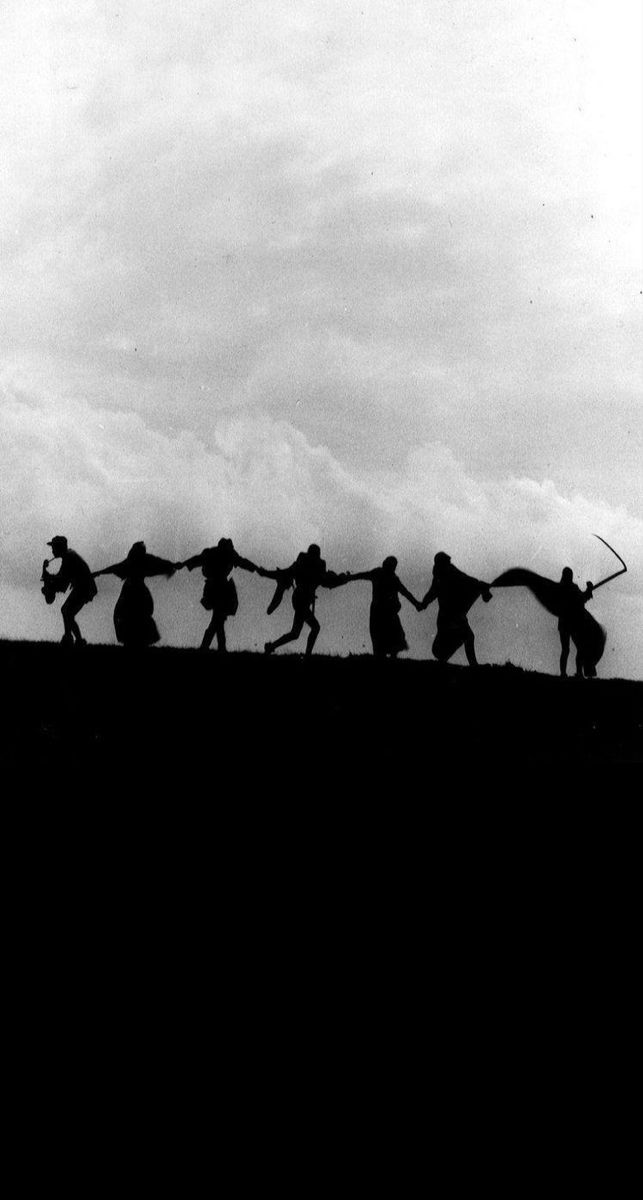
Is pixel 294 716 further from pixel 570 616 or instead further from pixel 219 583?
pixel 570 616

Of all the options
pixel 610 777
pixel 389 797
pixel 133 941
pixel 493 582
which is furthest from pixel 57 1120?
pixel 493 582

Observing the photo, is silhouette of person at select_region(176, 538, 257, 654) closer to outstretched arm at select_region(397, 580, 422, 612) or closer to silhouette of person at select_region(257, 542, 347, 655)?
silhouette of person at select_region(257, 542, 347, 655)

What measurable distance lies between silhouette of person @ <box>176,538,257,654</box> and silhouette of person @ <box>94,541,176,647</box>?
0.56m

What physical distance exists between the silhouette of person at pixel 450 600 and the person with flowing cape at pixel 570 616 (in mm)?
1784

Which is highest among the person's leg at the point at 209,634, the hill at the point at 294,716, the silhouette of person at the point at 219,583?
the silhouette of person at the point at 219,583

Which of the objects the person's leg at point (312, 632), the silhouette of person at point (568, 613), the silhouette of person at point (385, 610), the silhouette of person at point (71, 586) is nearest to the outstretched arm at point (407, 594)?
the silhouette of person at point (385, 610)

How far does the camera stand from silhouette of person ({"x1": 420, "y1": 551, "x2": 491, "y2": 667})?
20.7 m

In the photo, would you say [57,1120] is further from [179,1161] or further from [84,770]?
[84,770]

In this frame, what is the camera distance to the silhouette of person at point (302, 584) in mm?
20094

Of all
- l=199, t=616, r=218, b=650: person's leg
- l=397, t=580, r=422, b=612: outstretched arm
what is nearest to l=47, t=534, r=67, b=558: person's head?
l=199, t=616, r=218, b=650: person's leg

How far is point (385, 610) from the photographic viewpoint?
20.5 meters

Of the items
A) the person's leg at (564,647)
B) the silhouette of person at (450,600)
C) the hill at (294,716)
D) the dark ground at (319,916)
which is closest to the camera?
the dark ground at (319,916)

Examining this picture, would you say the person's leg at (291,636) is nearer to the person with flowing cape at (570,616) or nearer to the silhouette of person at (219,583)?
the silhouette of person at (219,583)

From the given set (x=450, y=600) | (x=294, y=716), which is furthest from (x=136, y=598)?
(x=294, y=716)
